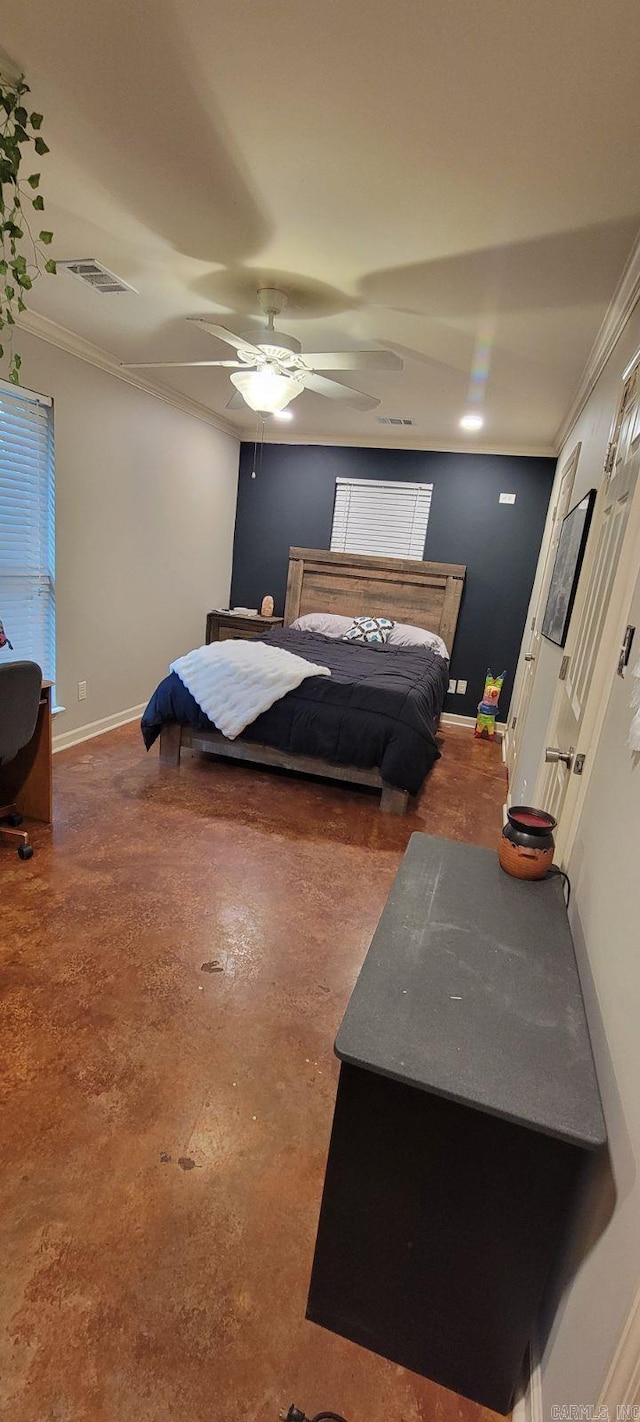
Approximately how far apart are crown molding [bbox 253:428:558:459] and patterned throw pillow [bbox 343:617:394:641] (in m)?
1.55

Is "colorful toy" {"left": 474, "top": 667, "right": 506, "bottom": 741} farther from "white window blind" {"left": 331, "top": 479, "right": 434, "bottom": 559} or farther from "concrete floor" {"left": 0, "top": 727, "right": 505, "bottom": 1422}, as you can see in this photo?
"concrete floor" {"left": 0, "top": 727, "right": 505, "bottom": 1422}

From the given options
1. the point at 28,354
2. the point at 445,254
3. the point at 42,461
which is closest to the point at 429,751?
the point at 445,254

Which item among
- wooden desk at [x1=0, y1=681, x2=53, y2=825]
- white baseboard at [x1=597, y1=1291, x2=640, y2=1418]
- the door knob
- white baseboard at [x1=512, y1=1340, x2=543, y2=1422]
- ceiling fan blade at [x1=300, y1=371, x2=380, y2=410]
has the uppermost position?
ceiling fan blade at [x1=300, y1=371, x2=380, y2=410]

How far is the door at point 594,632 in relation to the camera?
4.54ft

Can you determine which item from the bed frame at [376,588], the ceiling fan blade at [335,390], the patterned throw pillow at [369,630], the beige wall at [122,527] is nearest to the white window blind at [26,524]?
the beige wall at [122,527]

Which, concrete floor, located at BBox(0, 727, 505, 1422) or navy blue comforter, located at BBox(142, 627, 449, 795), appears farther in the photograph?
navy blue comforter, located at BBox(142, 627, 449, 795)

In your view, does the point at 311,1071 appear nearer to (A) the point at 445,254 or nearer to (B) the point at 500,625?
(A) the point at 445,254

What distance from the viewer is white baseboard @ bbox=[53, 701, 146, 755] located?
3.80 m

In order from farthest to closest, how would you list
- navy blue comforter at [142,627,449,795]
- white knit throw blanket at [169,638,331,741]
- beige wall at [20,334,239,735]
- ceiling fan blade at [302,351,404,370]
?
beige wall at [20,334,239,735]
white knit throw blanket at [169,638,331,741]
navy blue comforter at [142,627,449,795]
ceiling fan blade at [302,351,404,370]

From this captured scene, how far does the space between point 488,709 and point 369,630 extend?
1245 millimetres

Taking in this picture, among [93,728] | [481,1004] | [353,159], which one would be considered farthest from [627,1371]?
[93,728]

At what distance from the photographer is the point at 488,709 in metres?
4.99

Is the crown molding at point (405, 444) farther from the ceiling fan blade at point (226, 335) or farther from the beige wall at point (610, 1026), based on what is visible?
the beige wall at point (610, 1026)

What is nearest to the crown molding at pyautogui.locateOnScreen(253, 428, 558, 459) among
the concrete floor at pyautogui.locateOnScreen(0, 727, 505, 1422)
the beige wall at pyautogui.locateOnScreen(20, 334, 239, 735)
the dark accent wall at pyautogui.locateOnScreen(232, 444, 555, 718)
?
the dark accent wall at pyautogui.locateOnScreen(232, 444, 555, 718)
